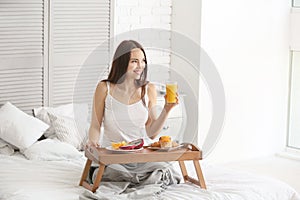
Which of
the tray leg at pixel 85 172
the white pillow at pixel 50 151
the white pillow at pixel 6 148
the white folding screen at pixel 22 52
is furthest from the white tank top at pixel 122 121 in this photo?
the white folding screen at pixel 22 52

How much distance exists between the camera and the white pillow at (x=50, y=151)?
4.09m

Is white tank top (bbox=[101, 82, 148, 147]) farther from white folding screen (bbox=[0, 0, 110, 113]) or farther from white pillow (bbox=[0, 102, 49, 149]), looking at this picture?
white folding screen (bbox=[0, 0, 110, 113])

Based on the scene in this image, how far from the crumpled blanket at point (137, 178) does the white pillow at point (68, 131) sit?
35.5 inches

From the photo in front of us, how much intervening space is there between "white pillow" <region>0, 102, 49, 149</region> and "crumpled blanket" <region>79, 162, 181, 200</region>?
928 mm

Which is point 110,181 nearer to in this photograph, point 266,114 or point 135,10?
point 135,10

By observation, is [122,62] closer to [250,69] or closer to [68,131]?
[68,131]

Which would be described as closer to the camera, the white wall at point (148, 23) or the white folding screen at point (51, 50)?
the white folding screen at point (51, 50)

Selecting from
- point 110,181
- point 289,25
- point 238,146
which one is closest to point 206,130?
point 238,146

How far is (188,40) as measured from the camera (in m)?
5.44

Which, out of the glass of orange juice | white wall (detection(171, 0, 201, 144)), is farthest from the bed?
white wall (detection(171, 0, 201, 144))

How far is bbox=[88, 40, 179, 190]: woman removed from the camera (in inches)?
141

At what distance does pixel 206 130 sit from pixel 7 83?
1.76 m

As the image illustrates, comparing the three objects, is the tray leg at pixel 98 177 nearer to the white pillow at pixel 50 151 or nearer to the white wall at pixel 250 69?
the white pillow at pixel 50 151

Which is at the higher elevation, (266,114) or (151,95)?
(151,95)
